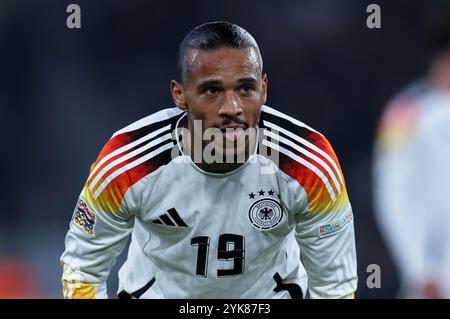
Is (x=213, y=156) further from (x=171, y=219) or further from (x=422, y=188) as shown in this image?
(x=422, y=188)

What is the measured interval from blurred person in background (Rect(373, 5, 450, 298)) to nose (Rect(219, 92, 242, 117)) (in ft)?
2.30

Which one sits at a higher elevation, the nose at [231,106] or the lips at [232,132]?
the nose at [231,106]

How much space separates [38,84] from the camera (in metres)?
7.65

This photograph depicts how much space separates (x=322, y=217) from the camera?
3.90 meters

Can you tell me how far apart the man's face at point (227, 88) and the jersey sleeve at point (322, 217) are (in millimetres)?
280

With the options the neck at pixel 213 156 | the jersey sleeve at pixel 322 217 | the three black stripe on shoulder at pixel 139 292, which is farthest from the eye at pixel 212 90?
the three black stripe on shoulder at pixel 139 292

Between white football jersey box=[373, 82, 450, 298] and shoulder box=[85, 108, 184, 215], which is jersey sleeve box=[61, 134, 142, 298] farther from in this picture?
white football jersey box=[373, 82, 450, 298]

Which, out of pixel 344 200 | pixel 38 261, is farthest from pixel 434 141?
pixel 38 261

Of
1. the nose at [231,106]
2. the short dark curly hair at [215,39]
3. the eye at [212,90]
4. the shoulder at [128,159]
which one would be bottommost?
the shoulder at [128,159]

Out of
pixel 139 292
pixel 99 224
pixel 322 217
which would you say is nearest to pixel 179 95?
pixel 99 224

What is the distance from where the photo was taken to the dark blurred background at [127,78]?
7293 mm

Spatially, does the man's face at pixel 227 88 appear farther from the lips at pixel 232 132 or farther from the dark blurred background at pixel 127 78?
the dark blurred background at pixel 127 78

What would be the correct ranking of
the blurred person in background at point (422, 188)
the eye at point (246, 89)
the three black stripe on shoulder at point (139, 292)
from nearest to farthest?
the blurred person in background at point (422, 188) → the eye at point (246, 89) → the three black stripe on shoulder at point (139, 292)

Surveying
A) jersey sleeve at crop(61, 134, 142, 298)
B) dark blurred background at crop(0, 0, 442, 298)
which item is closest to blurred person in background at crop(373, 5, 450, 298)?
jersey sleeve at crop(61, 134, 142, 298)
